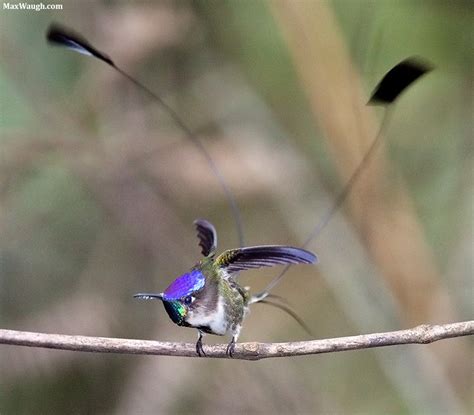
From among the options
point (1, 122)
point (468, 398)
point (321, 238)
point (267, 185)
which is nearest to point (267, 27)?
point (267, 185)

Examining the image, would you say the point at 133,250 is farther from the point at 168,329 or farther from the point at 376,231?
the point at 376,231

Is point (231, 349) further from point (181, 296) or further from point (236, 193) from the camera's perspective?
point (236, 193)

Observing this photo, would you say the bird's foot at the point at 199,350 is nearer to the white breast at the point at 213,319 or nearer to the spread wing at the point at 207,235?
the white breast at the point at 213,319

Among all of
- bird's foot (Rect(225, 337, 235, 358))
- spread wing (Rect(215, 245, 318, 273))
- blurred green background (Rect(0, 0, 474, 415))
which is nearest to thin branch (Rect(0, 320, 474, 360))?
bird's foot (Rect(225, 337, 235, 358))

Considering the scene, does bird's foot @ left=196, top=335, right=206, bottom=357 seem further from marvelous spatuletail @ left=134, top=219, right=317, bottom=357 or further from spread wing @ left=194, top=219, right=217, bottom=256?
spread wing @ left=194, top=219, right=217, bottom=256

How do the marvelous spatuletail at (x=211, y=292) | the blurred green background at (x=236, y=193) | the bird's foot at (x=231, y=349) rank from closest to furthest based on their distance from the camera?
the marvelous spatuletail at (x=211, y=292) → the bird's foot at (x=231, y=349) → the blurred green background at (x=236, y=193)

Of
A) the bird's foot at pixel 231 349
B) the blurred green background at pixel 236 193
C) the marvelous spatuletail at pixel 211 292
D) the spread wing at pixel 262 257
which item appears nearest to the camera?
the spread wing at pixel 262 257

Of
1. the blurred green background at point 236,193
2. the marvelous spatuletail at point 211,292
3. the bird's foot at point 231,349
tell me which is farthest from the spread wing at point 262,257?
the blurred green background at point 236,193

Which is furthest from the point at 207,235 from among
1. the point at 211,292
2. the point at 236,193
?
the point at 236,193
